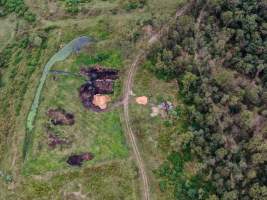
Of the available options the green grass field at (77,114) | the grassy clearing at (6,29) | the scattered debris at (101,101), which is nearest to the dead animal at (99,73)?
the green grass field at (77,114)

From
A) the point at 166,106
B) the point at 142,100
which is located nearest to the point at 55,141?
the point at 142,100

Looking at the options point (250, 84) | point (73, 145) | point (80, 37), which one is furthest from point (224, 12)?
point (73, 145)

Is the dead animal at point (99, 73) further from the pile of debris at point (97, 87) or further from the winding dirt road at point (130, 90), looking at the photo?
the winding dirt road at point (130, 90)

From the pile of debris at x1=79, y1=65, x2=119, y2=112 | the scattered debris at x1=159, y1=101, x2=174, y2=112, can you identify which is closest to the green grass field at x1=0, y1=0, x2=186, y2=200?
the scattered debris at x1=159, y1=101, x2=174, y2=112

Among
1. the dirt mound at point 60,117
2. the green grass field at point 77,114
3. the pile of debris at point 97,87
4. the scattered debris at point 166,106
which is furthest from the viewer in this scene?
the pile of debris at point 97,87

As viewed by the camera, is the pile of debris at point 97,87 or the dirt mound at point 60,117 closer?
the dirt mound at point 60,117

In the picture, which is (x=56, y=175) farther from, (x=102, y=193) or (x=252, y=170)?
(x=252, y=170)

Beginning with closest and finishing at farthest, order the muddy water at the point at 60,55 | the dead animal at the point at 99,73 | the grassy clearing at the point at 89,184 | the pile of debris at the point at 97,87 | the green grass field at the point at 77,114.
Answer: the grassy clearing at the point at 89,184 → the green grass field at the point at 77,114 → the pile of debris at the point at 97,87 → the muddy water at the point at 60,55 → the dead animal at the point at 99,73
